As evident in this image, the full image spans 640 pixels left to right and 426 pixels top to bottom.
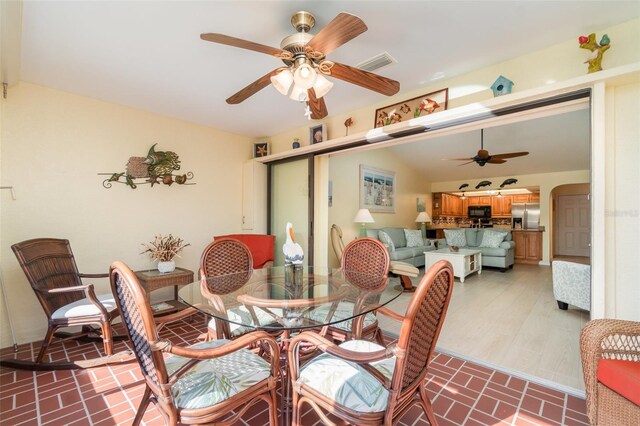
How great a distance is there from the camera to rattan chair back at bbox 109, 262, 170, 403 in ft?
3.58

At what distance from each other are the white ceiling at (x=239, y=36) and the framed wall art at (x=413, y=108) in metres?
0.15

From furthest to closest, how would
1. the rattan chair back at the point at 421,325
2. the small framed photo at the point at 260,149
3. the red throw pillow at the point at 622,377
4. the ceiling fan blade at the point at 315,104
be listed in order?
the small framed photo at the point at 260,149 → the ceiling fan blade at the point at 315,104 → the red throw pillow at the point at 622,377 → the rattan chair back at the point at 421,325

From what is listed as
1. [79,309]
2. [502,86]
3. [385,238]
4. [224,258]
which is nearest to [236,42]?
[224,258]

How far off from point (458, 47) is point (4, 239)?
14.1ft

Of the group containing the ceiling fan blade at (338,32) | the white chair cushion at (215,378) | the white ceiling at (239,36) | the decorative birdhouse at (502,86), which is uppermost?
the white ceiling at (239,36)

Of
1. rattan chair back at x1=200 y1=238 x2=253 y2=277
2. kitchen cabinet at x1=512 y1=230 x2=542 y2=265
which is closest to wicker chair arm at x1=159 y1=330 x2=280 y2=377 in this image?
rattan chair back at x1=200 y1=238 x2=253 y2=277

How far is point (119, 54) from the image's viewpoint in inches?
89.4

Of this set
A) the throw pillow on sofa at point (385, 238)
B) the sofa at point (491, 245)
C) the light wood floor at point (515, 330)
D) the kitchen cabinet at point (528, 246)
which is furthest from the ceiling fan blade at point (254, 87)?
the kitchen cabinet at point (528, 246)

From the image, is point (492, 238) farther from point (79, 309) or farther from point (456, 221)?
point (79, 309)

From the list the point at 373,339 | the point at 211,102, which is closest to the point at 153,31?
the point at 211,102

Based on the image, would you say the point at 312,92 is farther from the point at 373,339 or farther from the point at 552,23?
the point at 373,339

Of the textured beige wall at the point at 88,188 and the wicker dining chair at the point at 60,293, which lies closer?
the wicker dining chair at the point at 60,293

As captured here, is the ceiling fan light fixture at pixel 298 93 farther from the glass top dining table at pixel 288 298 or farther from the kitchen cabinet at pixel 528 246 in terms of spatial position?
the kitchen cabinet at pixel 528 246

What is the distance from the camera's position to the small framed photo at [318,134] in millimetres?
3615
